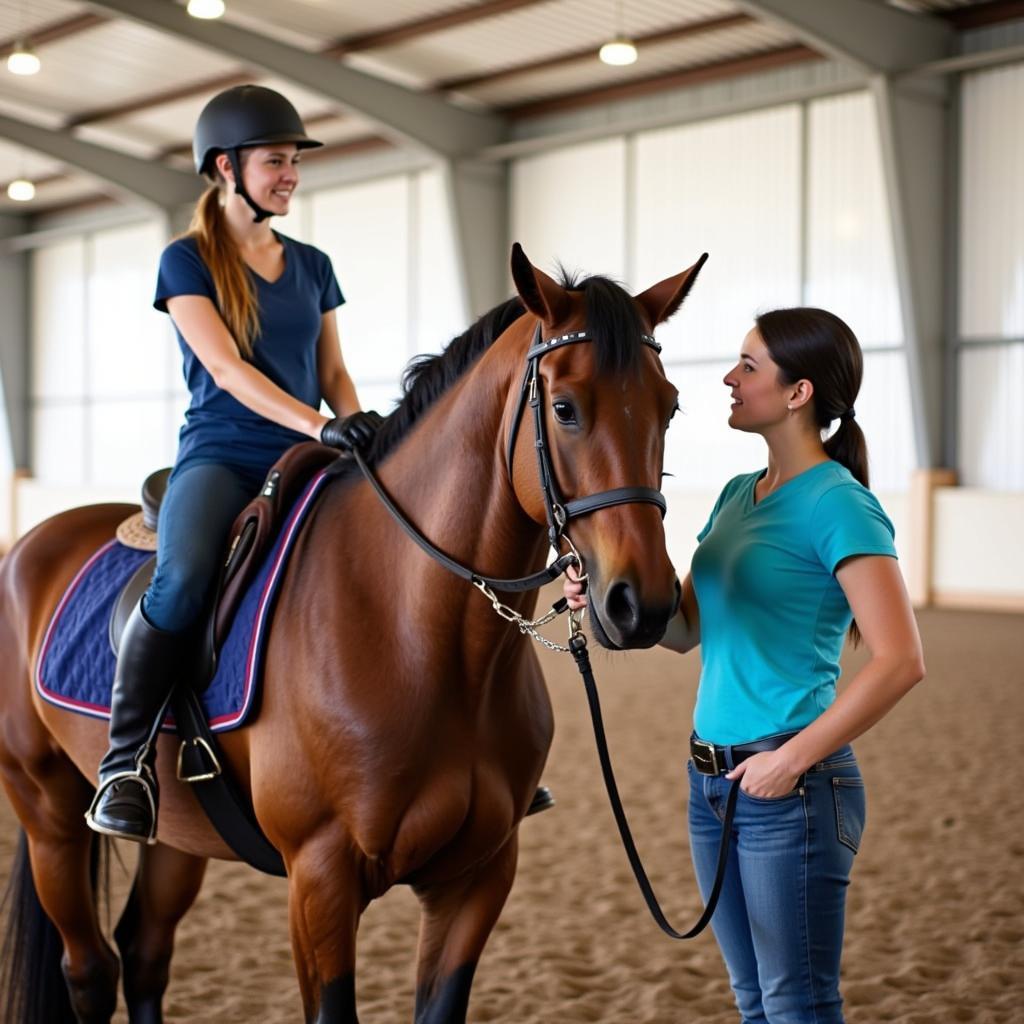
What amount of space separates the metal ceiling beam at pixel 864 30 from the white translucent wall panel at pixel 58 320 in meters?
15.1

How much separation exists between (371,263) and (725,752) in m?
16.8

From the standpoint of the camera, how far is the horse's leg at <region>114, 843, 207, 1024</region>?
311 cm

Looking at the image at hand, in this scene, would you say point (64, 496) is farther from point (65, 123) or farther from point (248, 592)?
point (248, 592)

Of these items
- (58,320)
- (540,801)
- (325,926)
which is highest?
(58,320)

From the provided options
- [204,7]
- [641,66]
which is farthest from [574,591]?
[641,66]

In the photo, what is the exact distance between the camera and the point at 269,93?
9.15ft

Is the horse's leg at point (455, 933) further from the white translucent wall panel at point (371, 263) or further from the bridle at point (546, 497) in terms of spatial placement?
the white translucent wall panel at point (371, 263)

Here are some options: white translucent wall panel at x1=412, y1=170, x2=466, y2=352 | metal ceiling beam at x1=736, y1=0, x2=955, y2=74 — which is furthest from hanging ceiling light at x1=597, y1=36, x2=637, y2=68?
white translucent wall panel at x1=412, y1=170, x2=466, y2=352

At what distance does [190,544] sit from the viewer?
8.14ft

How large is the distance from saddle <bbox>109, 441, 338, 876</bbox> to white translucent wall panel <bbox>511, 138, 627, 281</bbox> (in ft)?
43.0

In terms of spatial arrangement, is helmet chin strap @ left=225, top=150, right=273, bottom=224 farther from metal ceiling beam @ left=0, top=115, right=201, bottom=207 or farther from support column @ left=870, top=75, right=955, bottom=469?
metal ceiling beam @ left=0, top=115, right=201, bottom=207

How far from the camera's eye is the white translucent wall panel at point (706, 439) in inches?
584

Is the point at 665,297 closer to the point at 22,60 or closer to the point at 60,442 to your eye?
the point at 22,60

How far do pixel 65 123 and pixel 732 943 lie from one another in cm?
1854
